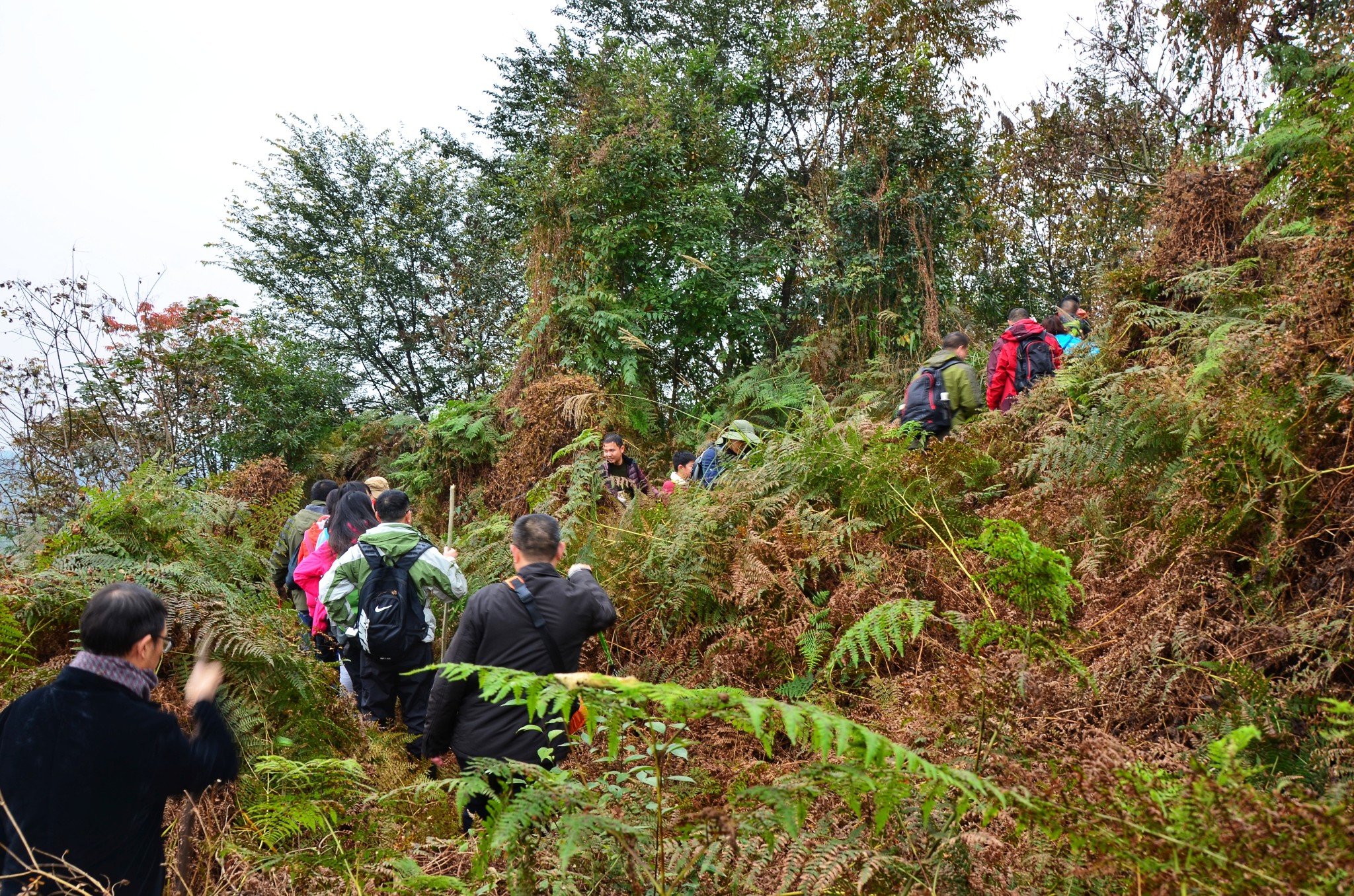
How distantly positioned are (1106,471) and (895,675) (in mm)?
1923

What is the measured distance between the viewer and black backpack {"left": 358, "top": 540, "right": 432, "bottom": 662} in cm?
511

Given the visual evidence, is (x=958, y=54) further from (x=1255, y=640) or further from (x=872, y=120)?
(x=1255, y=640)

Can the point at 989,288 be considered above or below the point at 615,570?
above

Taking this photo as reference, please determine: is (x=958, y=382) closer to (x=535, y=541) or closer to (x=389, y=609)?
(x=535, y=541)

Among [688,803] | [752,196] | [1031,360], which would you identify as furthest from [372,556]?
[752,196]

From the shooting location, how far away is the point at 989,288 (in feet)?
50.2

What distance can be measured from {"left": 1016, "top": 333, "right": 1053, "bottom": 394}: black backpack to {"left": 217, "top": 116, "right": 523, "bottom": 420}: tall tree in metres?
12.3

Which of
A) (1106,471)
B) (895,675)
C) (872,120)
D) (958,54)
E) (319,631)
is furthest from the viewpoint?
(958,54)

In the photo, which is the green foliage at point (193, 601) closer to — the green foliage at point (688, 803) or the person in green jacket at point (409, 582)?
the person in green jacket at point (409, 582)

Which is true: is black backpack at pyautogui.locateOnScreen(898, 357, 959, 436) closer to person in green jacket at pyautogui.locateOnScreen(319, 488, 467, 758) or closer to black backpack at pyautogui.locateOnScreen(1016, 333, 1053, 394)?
black backpack at pyautogui.locateOnScreen(1016, 333, 1053, 394)

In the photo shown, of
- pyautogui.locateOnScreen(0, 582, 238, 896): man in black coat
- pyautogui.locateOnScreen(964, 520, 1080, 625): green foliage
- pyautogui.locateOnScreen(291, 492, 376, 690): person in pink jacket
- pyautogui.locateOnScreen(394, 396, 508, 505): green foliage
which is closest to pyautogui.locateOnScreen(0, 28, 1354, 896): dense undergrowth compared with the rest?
pyautogui.locateOnScreen(964, 520, 1080, 625): green foliage

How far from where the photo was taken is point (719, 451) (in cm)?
775

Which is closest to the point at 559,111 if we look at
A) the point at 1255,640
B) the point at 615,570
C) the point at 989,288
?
the point at 989,288

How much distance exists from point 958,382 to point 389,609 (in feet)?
17.7
